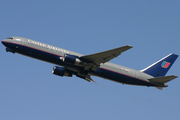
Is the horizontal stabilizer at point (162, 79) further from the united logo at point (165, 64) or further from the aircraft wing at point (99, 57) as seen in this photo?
the aircraft wing at point (99, 57)

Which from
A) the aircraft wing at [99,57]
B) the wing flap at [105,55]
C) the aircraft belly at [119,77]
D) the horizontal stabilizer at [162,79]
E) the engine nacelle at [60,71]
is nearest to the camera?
the wing flap at [105,55]

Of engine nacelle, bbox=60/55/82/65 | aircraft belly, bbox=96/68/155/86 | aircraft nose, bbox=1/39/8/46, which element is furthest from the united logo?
aircraft nose, bbox=1/39/8/46

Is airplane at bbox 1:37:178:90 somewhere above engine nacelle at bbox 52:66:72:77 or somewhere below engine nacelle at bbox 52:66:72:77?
above

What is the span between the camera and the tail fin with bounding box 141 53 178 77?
53.9 metres

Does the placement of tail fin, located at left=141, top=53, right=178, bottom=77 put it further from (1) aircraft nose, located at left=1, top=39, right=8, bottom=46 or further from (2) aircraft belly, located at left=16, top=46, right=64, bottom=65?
(1) aircraft nose, located at left=1, top=39, right=8, bottom=46

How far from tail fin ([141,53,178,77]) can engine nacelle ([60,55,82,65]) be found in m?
14.7

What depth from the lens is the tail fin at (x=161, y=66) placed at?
53.9m

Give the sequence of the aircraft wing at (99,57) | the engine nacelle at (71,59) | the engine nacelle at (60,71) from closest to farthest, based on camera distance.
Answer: the aircraft wing at (99,57) < the engine nacelle at (71,59) < the engine nacelle at (60,71)

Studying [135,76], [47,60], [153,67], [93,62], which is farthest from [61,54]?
[153,67]

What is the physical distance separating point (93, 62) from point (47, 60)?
26.8ft

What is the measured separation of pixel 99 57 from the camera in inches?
1829

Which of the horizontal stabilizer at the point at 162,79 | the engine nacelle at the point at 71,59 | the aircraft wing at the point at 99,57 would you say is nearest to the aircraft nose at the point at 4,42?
the engine nacelle at the point at 71,59

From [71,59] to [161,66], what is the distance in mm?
19632

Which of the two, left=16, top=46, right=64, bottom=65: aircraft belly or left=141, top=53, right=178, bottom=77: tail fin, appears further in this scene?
left=141, top=53, right=178, bottom=77: tail fin
